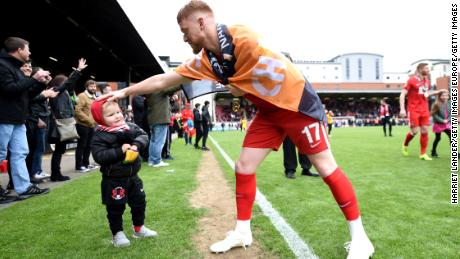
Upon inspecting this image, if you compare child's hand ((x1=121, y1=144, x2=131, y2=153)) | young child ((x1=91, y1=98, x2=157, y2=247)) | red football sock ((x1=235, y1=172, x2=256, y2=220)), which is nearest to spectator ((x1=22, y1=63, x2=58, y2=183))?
young child ((x1=91, y1=98, x2=157, y2=247))

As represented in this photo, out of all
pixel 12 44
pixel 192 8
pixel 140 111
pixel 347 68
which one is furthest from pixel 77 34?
pixel 347 68

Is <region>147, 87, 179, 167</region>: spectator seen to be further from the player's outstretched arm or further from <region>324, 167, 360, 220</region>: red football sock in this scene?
<region>324, 167, 360, 220</region>: red football sock

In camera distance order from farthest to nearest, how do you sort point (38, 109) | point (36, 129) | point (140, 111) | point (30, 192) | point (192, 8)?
point (140, 111) < point (38, 109) < point (36, 129) < point (30, 192) < point (192, 8)

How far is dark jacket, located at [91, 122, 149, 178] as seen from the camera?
274 centimetres

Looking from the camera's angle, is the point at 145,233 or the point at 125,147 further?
the point at 145,233

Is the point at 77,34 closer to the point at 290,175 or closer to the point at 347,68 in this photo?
the point at 290,175

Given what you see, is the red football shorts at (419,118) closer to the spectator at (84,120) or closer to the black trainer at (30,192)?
the spectator at (84,120)

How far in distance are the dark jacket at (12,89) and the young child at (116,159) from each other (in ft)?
7.71

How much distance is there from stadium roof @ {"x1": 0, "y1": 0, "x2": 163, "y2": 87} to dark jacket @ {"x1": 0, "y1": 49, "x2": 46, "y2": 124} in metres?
5.02

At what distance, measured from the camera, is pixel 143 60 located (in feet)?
57.9

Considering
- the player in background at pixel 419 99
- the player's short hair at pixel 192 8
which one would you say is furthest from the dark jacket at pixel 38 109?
the player in background at pixel 419 99

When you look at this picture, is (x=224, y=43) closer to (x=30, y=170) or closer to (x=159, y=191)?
(x=159, y=191)

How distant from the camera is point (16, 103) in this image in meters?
4.61

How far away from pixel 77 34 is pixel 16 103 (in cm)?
944
